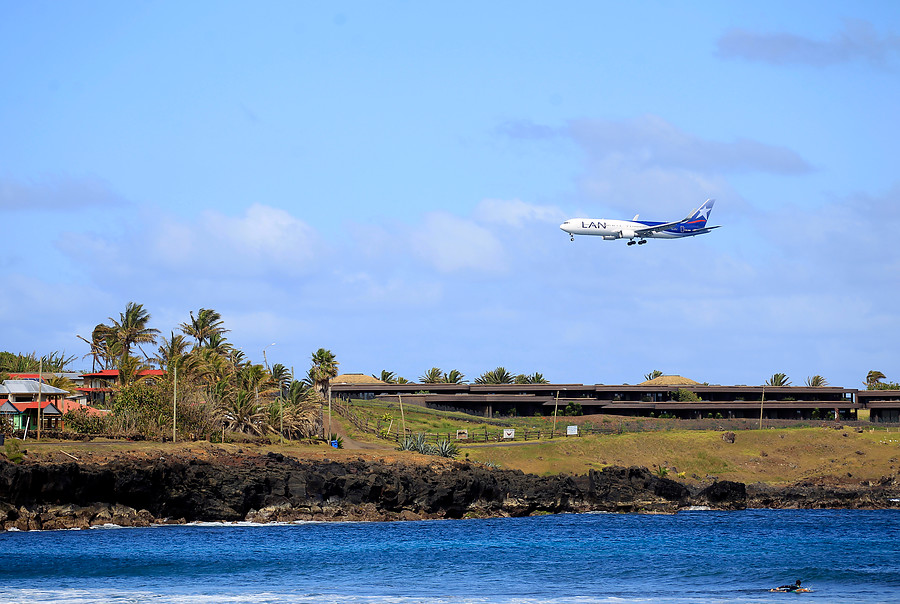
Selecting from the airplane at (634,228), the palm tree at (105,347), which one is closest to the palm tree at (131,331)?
the palm tree at (105,347)

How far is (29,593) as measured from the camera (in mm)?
37125

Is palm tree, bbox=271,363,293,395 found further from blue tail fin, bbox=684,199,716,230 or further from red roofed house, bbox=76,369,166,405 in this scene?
blue tail fin, bbox=684,199,716,230

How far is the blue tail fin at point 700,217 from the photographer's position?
100938 mm

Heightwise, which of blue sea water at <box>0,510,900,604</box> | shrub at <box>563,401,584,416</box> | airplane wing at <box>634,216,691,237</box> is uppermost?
airplane wing at <box>634,216,691,237</box>

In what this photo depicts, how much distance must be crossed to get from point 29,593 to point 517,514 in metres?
45.4

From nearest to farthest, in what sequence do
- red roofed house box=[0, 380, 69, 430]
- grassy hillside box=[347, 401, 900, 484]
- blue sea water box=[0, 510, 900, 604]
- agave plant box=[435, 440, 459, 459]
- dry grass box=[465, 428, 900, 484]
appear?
blue sea water box=[0, 510, 900, 604] → red roofed house box=[0, 380, 69, 430] → agave plant box=[435, 440, 459, 459] → grassy hillside box=[347, 401, 900, 484] → dry grass box=[465, 428, 900, 484]

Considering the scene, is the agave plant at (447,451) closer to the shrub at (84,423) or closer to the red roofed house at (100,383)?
the shrub at (84,423)

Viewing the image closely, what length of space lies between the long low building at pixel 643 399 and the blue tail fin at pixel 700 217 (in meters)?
29.5

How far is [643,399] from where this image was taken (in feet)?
446

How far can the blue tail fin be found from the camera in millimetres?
100938

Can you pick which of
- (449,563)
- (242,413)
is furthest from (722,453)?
(449,563)

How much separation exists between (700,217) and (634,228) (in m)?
12.7

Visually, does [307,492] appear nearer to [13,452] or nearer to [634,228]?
[13,452]

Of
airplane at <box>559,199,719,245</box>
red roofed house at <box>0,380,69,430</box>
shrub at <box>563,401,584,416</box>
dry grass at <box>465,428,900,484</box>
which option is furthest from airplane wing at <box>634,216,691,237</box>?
red roofed house at <box>0,380,69,430</box>
